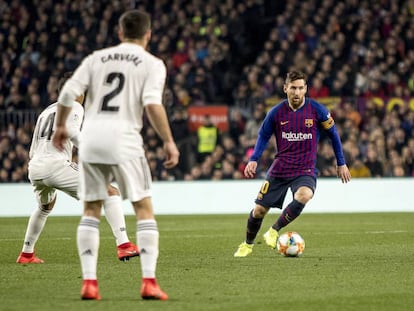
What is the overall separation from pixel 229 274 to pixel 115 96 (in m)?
2.55

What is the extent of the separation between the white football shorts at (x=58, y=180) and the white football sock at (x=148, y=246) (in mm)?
3337

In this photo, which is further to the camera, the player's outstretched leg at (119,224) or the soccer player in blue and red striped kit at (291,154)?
the soccer player in blue and red striped kit at (291,154)

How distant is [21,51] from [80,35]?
1512 mm

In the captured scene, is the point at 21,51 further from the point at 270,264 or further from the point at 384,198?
the point at 270,264

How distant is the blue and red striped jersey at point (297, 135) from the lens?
11.2m

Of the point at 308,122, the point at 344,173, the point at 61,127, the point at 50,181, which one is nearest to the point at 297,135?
the point at 308,122

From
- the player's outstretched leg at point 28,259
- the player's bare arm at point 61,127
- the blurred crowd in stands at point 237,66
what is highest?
the player's bare arm at point 61,127

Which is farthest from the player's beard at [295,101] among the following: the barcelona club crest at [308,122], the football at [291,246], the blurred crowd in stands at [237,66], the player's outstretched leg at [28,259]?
the blurred crowd in stands at [237,66]

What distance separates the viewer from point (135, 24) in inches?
285

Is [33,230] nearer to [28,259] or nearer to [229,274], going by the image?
[28,259]

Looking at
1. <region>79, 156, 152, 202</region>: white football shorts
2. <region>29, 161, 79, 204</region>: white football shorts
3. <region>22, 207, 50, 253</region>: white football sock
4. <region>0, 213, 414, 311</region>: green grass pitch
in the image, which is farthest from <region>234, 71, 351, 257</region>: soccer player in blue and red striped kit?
<region>79, 156, 152, 202</region>: white football shorts

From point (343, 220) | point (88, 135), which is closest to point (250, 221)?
point (88, 135)

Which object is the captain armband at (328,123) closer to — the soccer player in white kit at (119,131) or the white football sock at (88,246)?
the soccer player in white kit at (119,131)

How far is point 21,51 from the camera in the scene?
81.4ft
